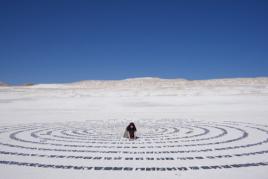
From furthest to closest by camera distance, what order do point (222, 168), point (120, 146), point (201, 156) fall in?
point (120, 146) < point (201, 156) < point (222, 168)

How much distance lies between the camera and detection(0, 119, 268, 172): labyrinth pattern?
7.23m

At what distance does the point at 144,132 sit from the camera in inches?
481

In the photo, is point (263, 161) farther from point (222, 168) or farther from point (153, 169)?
point (153, 169)

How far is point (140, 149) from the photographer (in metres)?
8.95

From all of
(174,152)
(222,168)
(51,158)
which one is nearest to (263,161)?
(222,168)

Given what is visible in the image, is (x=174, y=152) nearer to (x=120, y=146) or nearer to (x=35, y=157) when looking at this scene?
(x=120, y=146)

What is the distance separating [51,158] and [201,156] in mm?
3089

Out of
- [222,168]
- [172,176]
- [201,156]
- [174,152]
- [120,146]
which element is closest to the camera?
[172,176]

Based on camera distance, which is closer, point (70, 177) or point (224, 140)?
point (70, 177)

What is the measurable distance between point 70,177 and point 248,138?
225 inches

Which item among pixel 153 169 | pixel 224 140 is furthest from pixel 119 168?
pixel 224 140

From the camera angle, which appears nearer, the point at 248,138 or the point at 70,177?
the point at 70,177

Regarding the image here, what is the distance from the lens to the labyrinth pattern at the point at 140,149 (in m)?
7.23

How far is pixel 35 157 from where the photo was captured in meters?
8.06
